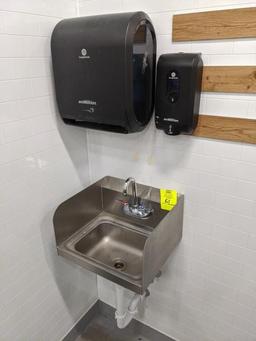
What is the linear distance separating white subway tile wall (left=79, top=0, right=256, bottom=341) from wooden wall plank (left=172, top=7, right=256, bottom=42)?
0.9 inches

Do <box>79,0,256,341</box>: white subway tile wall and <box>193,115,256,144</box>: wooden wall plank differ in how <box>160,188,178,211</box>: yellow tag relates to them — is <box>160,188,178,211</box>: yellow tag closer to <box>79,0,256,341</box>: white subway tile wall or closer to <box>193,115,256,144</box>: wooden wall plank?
<box>79,0,256,341</box>: white subway tile wall

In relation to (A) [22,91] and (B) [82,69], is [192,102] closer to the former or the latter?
(B) [82,69]

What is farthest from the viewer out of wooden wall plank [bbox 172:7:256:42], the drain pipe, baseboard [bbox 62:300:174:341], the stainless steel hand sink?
baseboard [bbox 62:300:174:341]

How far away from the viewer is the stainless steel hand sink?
1.29 m

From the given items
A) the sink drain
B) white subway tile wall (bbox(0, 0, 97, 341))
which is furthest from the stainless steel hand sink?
white subway tile wall (bbox(0, 0, 97, 341))

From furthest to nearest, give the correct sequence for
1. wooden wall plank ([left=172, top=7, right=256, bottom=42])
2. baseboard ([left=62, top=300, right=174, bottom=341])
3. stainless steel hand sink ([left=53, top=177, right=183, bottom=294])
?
baseboard ([left=62, top=300, right=174, bottom=341]) < stainless steel hand sink ([left=53, top=177, right=183, bottom=294]) < wooden wall plank ([left=172, top=7, right=256, bottom=42])

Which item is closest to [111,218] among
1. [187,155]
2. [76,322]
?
[187,155]

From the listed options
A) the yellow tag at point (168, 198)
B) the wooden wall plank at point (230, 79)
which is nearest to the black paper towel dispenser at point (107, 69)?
the wooden wall plank at point (230, 79)

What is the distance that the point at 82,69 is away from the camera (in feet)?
3.73

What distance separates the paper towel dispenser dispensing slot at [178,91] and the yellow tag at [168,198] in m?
0.32

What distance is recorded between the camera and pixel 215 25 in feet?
3.39

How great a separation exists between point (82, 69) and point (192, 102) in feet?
1.55

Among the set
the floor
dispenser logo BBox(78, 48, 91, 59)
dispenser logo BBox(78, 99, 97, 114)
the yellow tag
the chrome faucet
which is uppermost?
dispenser logo BBox(78, 48, 91, 59)

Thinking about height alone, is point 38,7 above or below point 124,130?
above
